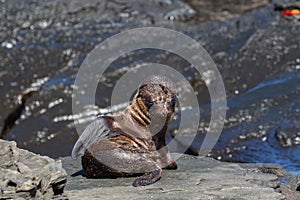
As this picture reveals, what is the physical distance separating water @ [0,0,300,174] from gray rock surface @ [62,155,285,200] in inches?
113

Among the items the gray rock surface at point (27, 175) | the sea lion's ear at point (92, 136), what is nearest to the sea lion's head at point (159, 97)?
the sea lion's ear at point (92, 136)

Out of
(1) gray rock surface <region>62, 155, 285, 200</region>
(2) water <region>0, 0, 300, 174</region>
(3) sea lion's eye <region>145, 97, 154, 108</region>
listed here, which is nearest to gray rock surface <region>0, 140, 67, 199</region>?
(1) gray rock surface <region>62, 155, 285, 200</region>

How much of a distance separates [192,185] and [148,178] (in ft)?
1.15

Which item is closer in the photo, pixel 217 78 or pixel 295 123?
pixel 295 123

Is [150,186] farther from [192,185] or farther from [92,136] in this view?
[92,136]

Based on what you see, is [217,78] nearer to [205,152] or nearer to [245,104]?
[245,104]

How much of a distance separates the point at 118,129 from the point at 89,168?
1.33 feet

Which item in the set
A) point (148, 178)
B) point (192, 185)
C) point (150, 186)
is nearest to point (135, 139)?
point (148, 178)

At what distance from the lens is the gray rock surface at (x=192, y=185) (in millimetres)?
5633

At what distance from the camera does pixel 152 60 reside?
1315cm

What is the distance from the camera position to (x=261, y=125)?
11.2 m

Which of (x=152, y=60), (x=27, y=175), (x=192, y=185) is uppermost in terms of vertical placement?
(x=152, y=60)

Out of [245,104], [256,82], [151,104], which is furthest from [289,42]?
[151,104]

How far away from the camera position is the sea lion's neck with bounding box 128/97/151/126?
21.5 ft
